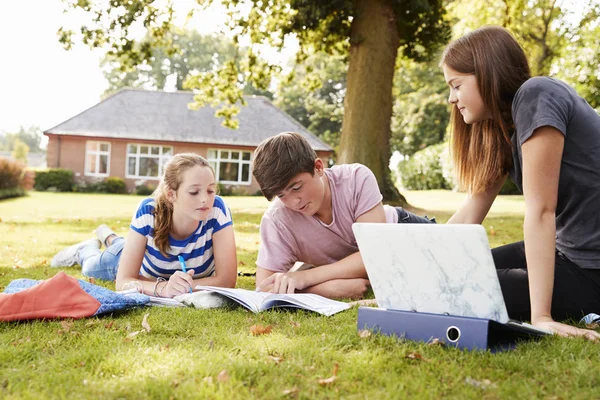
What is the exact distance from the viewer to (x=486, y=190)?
396 centimetres

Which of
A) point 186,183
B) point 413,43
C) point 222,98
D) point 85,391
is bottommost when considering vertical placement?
point 85,391

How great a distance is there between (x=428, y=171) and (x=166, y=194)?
27.9 meters

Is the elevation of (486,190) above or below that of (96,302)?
above

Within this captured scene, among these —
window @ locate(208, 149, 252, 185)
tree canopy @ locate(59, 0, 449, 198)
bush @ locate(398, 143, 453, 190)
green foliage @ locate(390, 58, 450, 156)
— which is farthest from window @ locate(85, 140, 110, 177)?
tree canopy @ locate(59, 0, 449, 198)

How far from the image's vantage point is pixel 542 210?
3.03 metres

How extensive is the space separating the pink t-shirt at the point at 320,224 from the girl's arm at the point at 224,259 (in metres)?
0.25

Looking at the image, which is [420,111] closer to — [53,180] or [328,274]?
[53,180]

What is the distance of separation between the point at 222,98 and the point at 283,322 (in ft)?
53.3

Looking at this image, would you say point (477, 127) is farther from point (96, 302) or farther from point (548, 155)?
point (96, 302)

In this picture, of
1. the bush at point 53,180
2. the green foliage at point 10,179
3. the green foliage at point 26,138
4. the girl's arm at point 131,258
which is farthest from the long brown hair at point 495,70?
the green foliage at point 26,138

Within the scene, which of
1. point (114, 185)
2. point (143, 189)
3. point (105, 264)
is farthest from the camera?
point (143, 189)

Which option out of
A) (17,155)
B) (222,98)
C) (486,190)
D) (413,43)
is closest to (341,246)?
(486,190)

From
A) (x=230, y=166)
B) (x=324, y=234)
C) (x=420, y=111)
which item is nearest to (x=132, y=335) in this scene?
(x=324, y=234)

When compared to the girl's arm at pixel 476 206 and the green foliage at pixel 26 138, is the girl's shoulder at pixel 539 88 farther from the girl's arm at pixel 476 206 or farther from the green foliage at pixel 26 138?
the green foliage at pixel 26 138
